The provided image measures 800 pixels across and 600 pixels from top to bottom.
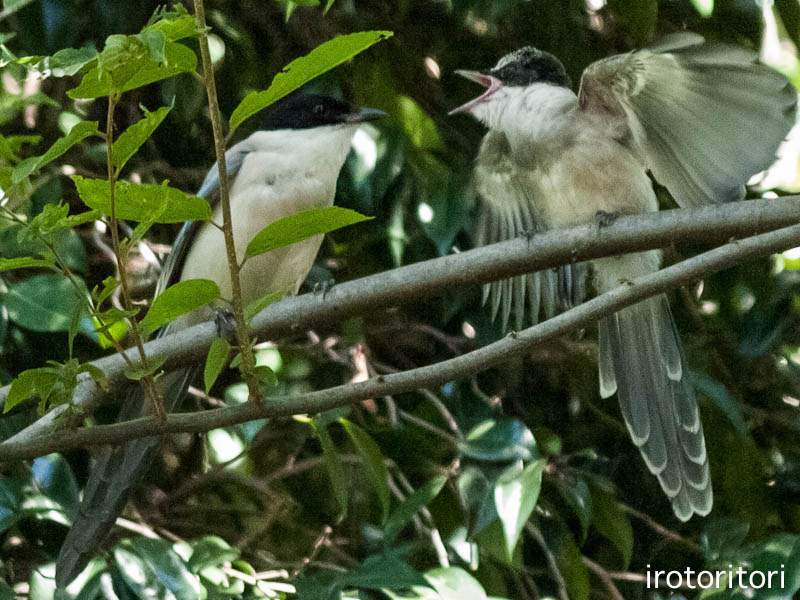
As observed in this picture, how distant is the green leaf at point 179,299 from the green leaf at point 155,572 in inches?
36.0

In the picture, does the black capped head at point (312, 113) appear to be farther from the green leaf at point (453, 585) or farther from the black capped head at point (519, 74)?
the green leaf at point (453, 585)

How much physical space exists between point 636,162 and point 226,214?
61.1 inches

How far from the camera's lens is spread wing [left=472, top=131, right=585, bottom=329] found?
2.71 m

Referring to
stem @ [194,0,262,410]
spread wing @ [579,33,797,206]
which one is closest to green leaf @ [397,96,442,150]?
spread wing @ [579,33,797,206]

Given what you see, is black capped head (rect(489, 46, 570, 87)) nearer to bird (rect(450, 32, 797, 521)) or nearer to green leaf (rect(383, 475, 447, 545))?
bird (rect(450, 32, 797, 521))

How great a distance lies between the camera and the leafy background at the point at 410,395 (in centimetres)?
226

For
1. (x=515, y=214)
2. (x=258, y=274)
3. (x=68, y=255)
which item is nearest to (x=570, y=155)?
(x=515, y=214)

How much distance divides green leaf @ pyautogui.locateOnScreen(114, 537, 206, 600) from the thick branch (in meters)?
0.49

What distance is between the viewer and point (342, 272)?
9.78ft

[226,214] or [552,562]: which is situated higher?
[226,214]

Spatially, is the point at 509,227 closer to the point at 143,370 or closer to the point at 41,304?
the point at 41,304

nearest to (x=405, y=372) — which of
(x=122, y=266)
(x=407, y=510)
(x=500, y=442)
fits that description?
(x=122, y=266)

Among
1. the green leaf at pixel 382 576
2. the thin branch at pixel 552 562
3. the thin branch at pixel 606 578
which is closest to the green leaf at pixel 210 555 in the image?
the green leaf at pixel 382 576

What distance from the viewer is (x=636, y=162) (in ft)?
8.22
